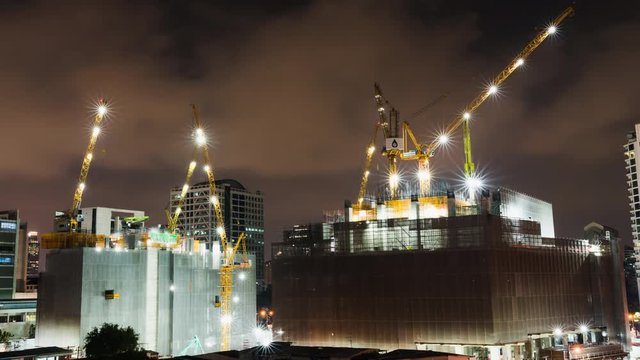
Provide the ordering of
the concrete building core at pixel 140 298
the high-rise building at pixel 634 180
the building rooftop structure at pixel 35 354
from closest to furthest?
the building rooftop structure at pixel 35 354
the concrete building core at pixel 140 298
the high-rise building at pixel 634 180

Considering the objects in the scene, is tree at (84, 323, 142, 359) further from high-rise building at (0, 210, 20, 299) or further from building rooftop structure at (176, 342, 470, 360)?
high-rise building at (0, 210, 20, 299)

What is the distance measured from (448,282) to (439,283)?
46.7 inches

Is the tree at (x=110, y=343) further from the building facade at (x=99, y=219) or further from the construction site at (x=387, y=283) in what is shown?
the building facade at (x=99, y=219)

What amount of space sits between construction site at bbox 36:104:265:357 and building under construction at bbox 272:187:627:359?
1798cm

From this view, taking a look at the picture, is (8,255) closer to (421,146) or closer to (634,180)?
(421,146)

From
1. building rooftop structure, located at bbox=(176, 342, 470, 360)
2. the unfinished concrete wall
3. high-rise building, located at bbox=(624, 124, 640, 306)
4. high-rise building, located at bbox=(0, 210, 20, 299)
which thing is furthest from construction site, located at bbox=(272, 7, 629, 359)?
high-rise building, located at bbox=(0, 210, 20, 299)

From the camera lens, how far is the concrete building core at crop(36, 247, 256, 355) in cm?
8462

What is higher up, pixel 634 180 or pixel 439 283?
pixel 634 180

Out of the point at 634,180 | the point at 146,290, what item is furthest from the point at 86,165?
the point at 634,180

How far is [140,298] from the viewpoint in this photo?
9225cm

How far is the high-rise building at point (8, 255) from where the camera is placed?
147 m

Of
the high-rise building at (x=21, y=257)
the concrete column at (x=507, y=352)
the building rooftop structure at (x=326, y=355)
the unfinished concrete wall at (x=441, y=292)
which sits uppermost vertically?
the high-rise building at (x=21, y=257)

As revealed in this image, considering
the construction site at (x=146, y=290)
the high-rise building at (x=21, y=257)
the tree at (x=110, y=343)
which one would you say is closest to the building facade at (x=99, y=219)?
the high-rise building at (x=21, y=257)

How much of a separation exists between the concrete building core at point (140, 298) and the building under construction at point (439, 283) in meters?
18.0
